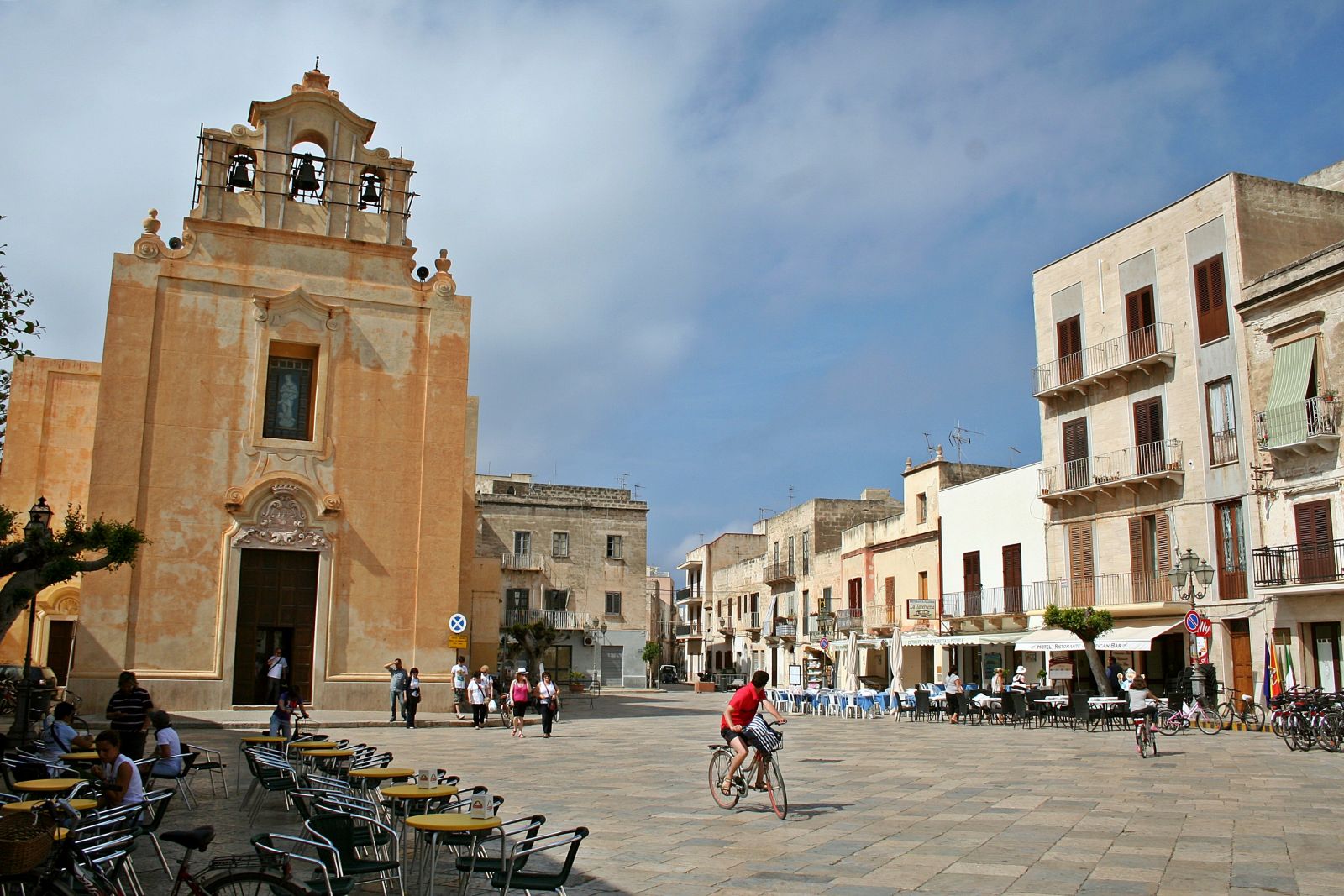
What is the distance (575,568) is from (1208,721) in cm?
3331

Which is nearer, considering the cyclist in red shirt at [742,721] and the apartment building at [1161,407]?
the cyclist in red shirt at [742,721]

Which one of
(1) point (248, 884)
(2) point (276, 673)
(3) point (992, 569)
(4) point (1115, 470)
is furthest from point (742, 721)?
(3) point (992, 569)

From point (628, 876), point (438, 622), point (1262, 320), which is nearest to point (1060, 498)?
point (1262, 320)

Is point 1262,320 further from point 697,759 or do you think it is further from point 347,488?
point 347,488

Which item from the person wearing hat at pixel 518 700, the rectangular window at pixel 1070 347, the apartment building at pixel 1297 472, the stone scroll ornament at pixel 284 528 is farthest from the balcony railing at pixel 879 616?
the stone scroll ornament at pixel 284 528

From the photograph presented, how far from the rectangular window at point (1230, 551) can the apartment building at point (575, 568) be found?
101ft

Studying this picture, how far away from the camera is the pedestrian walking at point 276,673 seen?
23.5 m

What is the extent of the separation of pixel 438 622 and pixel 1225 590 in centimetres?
1908

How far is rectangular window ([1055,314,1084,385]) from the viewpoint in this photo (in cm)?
3216

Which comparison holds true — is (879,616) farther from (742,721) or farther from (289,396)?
(742,721)

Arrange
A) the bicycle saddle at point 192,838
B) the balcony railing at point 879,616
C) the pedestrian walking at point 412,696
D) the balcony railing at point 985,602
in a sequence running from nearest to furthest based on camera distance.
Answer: the bicycle saddle at point 192,838, the pedestrian walking at point 412,696, the balcony railing at point 985,602, the balcony railing at point 879,616

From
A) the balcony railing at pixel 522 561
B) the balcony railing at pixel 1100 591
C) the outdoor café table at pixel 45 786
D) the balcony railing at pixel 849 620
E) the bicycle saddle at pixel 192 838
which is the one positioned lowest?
the outdoor café table at pixel 45 786

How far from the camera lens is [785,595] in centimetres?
5666

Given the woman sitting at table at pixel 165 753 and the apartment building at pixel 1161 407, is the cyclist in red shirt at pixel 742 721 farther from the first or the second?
the apartment building at pixel 1161 407
